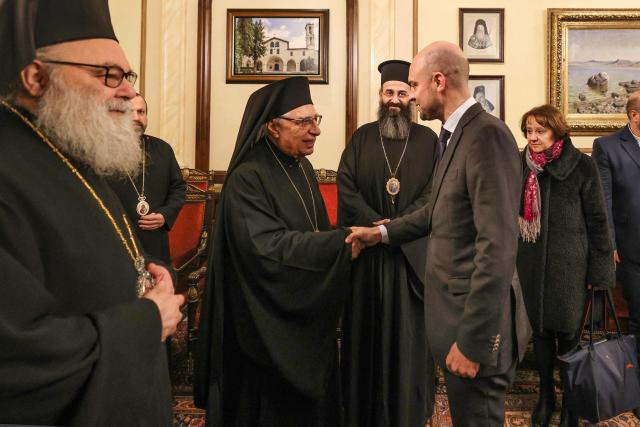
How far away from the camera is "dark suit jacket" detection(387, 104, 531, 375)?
1.77 metres

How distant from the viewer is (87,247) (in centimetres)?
123

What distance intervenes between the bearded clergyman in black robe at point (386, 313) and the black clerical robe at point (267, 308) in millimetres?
429

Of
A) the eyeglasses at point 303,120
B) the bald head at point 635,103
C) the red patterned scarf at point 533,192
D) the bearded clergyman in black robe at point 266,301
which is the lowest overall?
the bearded clergyman in black robe at point 266,301

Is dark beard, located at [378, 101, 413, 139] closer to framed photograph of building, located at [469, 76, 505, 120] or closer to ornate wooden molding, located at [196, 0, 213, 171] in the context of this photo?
framed photograph of building, located at [469, 76, 505, 120]

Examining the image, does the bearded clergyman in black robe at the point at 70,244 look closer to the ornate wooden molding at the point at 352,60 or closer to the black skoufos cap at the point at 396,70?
the black skoufos cap at the point at 396,70

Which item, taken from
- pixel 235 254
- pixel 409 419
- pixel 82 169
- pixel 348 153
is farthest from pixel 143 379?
pixel 348 153

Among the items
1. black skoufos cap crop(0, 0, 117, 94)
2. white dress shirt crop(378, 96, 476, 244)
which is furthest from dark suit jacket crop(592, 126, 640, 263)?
black skoufos cap crop(0, 0, 117, 94)

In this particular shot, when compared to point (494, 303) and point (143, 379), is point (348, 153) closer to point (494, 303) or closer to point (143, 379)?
point (494, 303)

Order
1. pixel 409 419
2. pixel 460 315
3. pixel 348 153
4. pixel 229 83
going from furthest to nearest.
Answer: pixel 229 83 → pixel 348 153 → pixel 409 419 → pixel 460 315

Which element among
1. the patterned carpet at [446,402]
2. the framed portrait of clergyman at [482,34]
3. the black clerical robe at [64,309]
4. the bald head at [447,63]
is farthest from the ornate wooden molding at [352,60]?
the black clerical robe at [64,309]

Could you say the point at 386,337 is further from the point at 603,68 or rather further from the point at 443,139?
the point at 603,68

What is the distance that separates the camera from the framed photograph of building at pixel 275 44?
5.35 metres

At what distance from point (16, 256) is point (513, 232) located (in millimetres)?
1483

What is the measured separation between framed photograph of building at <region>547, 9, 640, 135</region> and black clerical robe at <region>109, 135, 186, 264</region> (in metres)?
3.98
